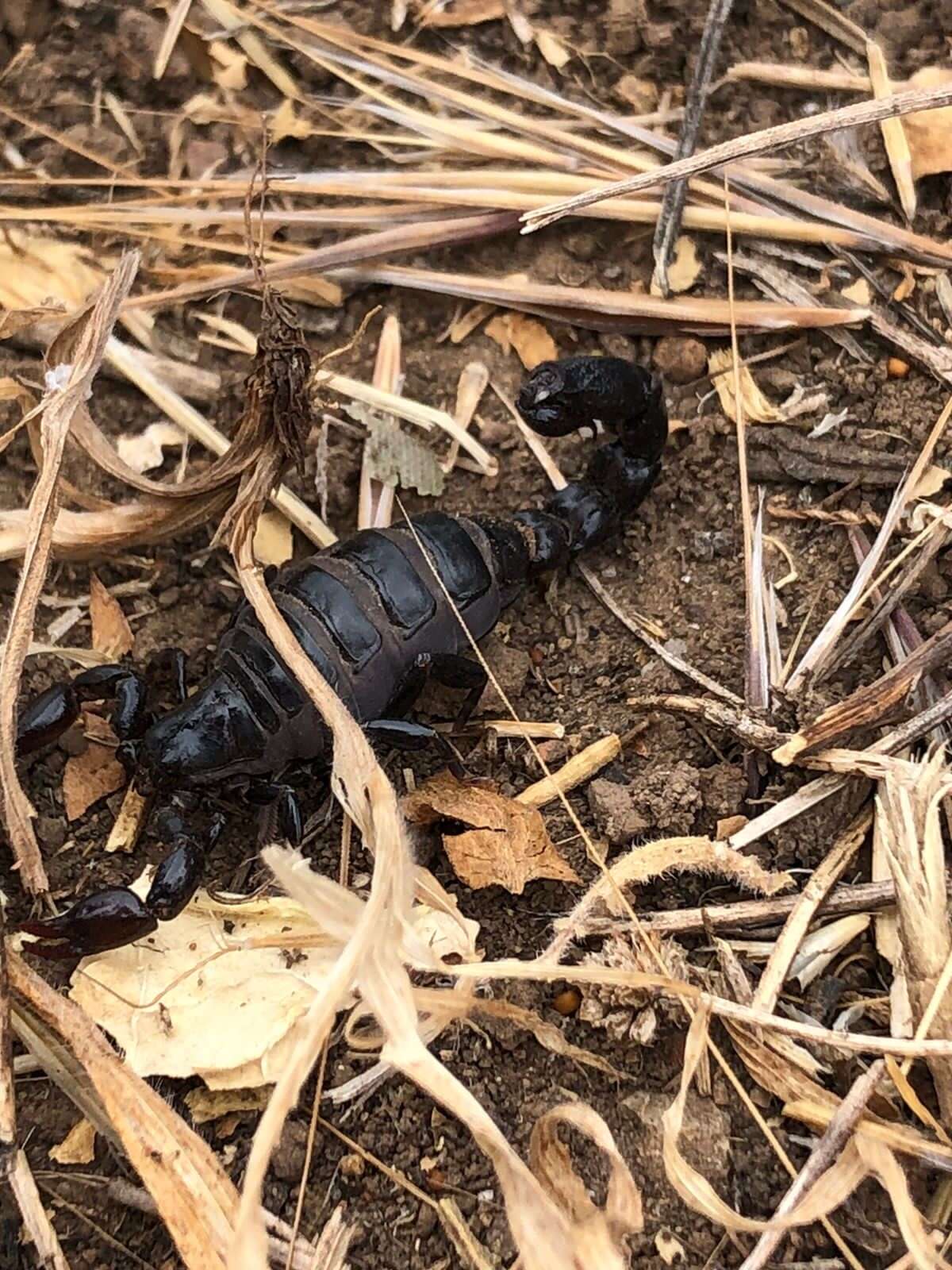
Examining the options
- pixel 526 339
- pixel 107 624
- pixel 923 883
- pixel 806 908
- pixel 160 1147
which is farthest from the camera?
pixel 526 339

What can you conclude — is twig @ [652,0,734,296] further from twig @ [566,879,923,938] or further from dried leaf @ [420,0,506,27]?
twig @ [566,879,923,938]

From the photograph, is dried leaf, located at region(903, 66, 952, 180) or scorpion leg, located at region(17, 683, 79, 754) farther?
dried leaf, located at region(903, 66, 952, 180)

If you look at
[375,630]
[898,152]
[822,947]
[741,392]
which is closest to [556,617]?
[375,630]

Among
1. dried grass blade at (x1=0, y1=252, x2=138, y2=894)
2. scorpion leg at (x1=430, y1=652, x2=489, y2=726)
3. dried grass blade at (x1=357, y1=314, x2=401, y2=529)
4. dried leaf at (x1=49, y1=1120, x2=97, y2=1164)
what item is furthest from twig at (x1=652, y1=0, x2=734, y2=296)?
dried leaf at (x1=49, y1=1120, x2=97, y2=1164)

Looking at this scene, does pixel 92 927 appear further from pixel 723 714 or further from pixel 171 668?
pixel 723 714

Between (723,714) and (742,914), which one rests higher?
(723,714)
